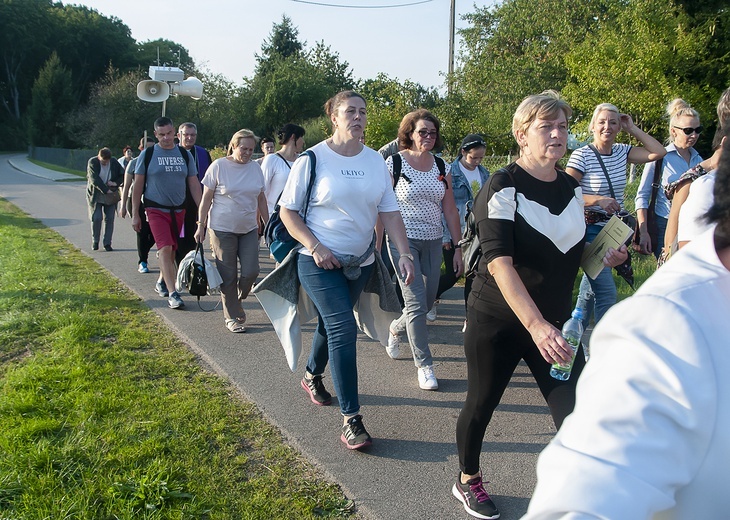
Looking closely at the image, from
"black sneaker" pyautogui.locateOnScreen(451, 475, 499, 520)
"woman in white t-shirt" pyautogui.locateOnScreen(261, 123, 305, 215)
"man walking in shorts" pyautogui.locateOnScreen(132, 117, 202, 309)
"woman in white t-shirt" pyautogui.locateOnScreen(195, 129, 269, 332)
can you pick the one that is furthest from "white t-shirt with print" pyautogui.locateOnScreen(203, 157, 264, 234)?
"black sneaker" pyautogui.locateOnScreen(451, 475, 499, 520)

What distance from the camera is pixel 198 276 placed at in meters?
6.50

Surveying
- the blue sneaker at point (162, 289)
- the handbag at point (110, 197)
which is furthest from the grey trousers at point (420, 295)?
the handbag at point (110, 197)

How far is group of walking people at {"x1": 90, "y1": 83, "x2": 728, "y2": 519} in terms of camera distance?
2928 millimetres

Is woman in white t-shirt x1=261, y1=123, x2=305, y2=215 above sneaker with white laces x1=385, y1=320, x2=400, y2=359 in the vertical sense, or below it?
above

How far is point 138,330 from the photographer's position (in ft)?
19.7

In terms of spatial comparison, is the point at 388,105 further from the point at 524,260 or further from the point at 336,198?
the point at 524,260

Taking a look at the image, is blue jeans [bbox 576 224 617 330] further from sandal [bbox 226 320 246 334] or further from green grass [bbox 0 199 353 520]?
sandal [bbox 226 320 246 334]

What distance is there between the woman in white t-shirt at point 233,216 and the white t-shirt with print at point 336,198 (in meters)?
2.55

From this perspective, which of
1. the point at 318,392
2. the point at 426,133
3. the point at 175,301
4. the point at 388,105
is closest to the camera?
the point at 318,392

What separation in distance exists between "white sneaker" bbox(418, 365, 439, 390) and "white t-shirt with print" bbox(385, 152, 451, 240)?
1072 millimetres

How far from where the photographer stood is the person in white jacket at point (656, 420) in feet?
3.08

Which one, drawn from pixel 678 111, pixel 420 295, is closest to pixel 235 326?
pixel 420 295

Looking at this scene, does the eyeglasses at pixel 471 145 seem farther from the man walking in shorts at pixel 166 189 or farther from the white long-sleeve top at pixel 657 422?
the white long-sleeve top at pixel 657 422

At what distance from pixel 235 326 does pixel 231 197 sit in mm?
1244
